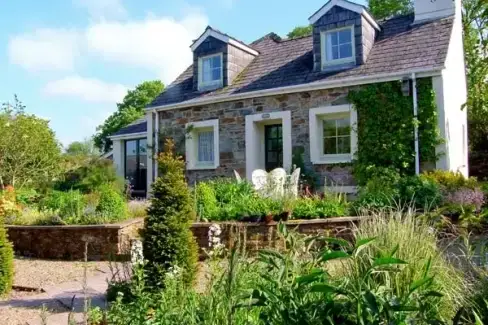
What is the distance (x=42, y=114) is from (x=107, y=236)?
14.1 meters

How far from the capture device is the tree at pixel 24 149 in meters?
16.9

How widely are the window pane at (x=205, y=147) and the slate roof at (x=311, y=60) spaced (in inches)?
48.3

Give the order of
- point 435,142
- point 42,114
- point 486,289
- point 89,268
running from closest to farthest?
point 486,289, point 89,268, point 435,142, point 42,114

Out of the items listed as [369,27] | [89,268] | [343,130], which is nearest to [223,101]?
[343,130]

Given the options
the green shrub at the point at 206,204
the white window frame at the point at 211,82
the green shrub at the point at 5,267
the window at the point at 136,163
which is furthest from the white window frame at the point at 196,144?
the green shrub at the point at 5,267

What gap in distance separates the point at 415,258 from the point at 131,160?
17172mm

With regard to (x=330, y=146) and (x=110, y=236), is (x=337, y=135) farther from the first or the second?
(x=110, y=236)

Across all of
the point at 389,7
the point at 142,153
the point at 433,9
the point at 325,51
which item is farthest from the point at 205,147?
the point at 389,7

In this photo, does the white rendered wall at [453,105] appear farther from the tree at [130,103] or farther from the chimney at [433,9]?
the tree at [130,103]

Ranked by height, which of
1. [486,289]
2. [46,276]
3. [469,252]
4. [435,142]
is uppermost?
[435,142]

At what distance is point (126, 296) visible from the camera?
167 inches

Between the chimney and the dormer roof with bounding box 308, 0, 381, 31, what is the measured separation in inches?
45.8

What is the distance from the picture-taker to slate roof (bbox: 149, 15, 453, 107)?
1144 centimetres

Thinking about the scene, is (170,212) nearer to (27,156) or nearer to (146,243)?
(146,243)
